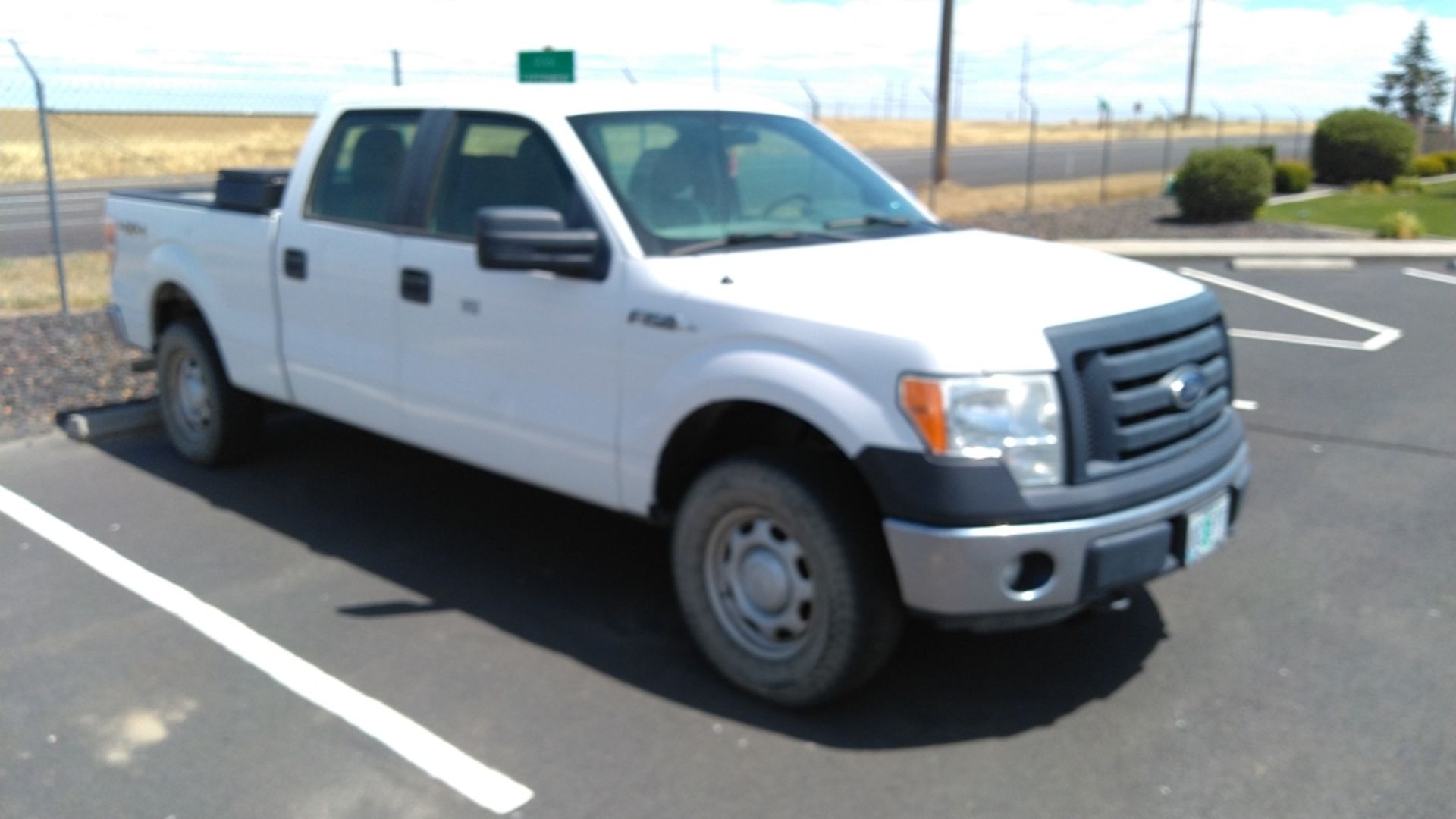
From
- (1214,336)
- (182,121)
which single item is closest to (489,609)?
(1214,336)

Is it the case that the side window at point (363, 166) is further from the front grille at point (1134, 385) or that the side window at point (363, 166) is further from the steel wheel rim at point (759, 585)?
the front grille at point (1134, 385)

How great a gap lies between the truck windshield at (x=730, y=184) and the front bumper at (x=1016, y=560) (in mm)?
1480

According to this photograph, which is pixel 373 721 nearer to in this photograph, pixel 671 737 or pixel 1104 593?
→ pixel 671 737

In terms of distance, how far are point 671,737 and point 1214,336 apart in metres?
2.28

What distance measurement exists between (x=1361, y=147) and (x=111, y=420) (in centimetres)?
2676

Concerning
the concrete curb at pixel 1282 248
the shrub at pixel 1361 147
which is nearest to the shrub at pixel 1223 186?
the concrete curb at pixel 1282 248

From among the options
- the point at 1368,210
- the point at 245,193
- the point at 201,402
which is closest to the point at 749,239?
the point at 245,193

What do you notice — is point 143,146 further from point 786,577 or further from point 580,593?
point 786,577

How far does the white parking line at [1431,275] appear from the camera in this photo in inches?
538

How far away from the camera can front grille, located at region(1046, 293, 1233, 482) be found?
3889 mm

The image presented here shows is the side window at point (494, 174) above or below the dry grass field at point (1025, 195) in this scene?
above

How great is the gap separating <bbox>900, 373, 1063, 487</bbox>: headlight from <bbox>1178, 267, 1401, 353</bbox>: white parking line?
7.20 meters

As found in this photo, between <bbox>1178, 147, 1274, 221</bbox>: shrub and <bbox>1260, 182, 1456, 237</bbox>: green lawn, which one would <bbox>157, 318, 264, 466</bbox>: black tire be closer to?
<bbox>1178, 147, 1274, 221</bbox>: shrub

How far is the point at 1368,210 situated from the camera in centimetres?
2222
